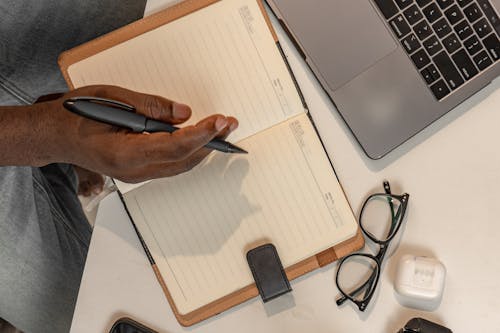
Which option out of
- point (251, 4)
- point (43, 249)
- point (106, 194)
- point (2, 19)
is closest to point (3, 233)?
point (43, 249)

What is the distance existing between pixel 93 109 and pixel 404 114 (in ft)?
1.34

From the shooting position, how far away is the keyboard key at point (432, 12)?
2.22 feet

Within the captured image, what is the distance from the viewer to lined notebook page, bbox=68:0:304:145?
26.5 inches

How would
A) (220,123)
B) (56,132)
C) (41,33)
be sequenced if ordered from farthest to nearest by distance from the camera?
(41,33) → (56,132) → (220,123)

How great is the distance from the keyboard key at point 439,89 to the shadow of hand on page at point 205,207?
0.90 feet

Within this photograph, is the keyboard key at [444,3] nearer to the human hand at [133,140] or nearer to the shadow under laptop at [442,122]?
the shadow under laptop at [442,122]

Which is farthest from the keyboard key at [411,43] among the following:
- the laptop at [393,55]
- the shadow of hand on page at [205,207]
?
the shadow of hand on page at [205,207]

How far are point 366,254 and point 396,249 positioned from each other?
48 millimetres

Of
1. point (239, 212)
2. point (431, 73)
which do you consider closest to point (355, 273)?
point (239, 212)

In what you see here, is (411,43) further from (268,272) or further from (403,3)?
(268,272)

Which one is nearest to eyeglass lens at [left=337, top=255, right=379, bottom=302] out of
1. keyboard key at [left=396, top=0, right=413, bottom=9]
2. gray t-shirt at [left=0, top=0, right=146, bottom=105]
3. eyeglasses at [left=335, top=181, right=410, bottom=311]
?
eyeglasses at [left=335, top=181, right=410, bottom=311]

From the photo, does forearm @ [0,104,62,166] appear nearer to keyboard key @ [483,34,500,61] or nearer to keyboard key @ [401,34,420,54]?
keyboard key @ [401,34,420,54]

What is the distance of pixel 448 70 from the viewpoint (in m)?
0.68

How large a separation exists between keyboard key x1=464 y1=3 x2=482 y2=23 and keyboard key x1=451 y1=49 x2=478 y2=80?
0.15 ft
